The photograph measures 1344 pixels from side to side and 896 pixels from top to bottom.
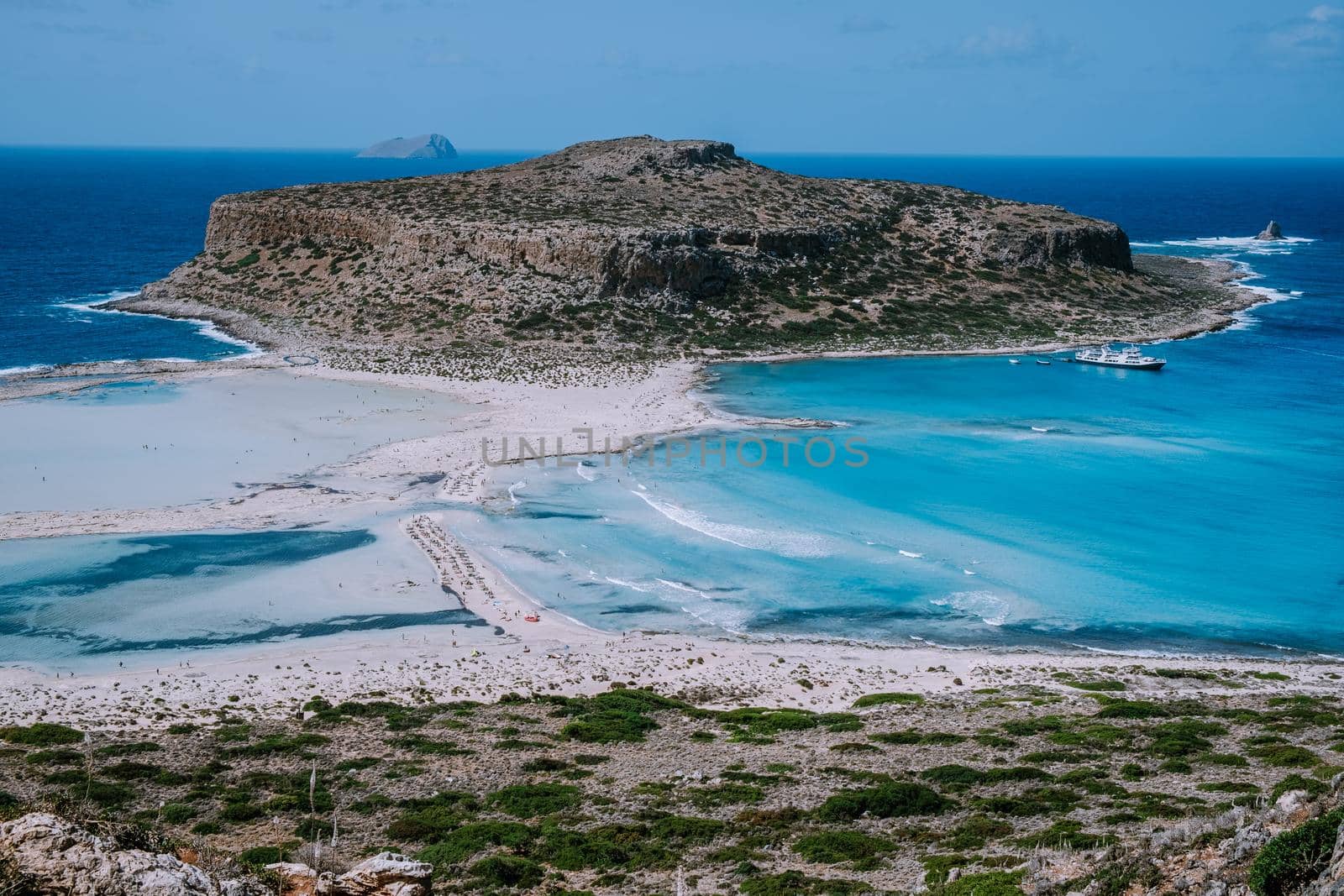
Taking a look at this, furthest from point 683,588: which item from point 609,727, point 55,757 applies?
point 55,757

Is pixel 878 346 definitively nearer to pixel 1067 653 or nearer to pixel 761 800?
pixel 1067 653

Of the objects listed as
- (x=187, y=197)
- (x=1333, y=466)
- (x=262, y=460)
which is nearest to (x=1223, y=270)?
(x=1333, y=466)

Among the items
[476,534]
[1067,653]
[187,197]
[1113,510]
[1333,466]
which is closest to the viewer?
[1067,653]

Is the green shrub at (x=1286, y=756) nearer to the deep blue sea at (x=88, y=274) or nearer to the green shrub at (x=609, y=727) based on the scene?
the green shrub at (x=609, y=727)

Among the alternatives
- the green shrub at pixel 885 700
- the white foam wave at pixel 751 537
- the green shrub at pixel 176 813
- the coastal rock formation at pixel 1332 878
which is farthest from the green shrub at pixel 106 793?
the white foam wave at pixel 751 537

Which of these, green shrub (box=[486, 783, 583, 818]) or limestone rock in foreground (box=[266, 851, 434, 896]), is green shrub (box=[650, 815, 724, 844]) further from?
limestone rock in foreground (box=[266, 851, 434, 896])

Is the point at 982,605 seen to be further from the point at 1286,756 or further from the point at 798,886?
the point at 798,886
